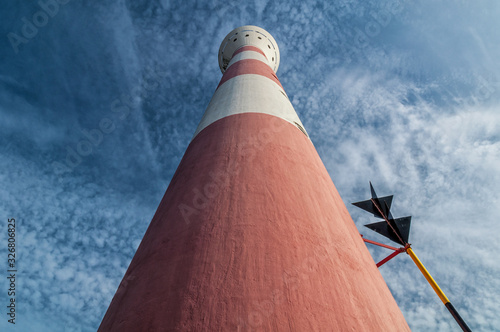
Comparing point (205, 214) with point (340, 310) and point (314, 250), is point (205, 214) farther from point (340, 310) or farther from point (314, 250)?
point (340, 310)

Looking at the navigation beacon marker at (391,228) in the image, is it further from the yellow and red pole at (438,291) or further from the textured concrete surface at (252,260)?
the textured concrete surface at (252,260)

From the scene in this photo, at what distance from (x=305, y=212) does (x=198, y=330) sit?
134 cm

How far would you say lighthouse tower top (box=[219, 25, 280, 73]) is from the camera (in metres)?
10.3

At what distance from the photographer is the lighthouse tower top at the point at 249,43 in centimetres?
1027

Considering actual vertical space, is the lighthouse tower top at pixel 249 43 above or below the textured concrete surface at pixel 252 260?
above

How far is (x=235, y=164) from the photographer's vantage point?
3035 mm

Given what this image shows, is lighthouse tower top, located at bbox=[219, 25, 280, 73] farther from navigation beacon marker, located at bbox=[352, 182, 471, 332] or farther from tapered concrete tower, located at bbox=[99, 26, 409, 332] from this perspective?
tapered concrete tower, located at bbox=[99, 26, 409, 332]

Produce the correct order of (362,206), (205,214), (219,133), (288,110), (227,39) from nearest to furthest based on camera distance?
(205,214), (219,133), (288,110), (362,206), (227,39)

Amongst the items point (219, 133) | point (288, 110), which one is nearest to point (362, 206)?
point (288, 110)

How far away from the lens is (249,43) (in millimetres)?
10008

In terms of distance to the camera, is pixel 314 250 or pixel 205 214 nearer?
pixel 314 250

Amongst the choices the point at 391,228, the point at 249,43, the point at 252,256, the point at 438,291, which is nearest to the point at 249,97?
the point at 252,256

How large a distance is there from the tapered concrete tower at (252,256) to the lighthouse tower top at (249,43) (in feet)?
25.3

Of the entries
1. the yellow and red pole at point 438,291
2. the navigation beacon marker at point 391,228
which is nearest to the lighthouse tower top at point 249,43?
the navigation beacon marker at point 391,228
